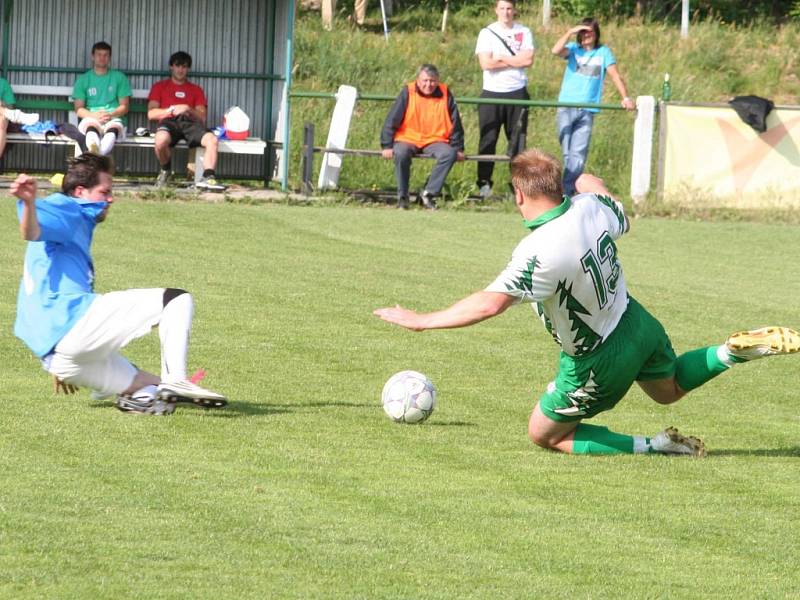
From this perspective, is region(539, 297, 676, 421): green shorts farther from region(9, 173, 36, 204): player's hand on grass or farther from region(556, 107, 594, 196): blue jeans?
region(556, 107, 594, 196): blue jeans

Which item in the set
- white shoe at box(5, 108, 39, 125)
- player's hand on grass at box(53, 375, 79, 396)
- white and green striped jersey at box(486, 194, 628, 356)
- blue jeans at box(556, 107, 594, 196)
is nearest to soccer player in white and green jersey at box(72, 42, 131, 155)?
white shoe at box(5, 108, 39, 125)

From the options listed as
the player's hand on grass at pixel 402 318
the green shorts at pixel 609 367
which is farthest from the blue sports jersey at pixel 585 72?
the player's hand on grass at pixel 402 318

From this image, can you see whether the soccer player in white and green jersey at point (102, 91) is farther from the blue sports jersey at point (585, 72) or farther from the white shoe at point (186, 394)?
the white shoe at point (186, 394)

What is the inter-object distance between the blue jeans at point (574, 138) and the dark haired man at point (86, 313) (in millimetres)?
11368

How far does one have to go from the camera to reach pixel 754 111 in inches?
702

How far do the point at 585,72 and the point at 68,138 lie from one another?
6.33 meters

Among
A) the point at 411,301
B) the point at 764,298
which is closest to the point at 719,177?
the point at 764,298

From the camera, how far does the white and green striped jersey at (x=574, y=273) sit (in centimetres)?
623

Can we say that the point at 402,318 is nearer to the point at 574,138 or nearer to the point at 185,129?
the point at 185,129

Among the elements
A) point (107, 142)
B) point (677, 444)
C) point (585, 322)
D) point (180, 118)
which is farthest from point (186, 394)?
point (180, 118)

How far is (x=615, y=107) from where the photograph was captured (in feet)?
59.8

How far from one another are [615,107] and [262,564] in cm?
1417

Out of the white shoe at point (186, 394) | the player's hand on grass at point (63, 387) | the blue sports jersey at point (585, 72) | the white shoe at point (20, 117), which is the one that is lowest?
the player's hand on grass at point (63, 387)

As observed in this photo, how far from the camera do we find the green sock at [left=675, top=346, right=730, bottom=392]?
267 inches
